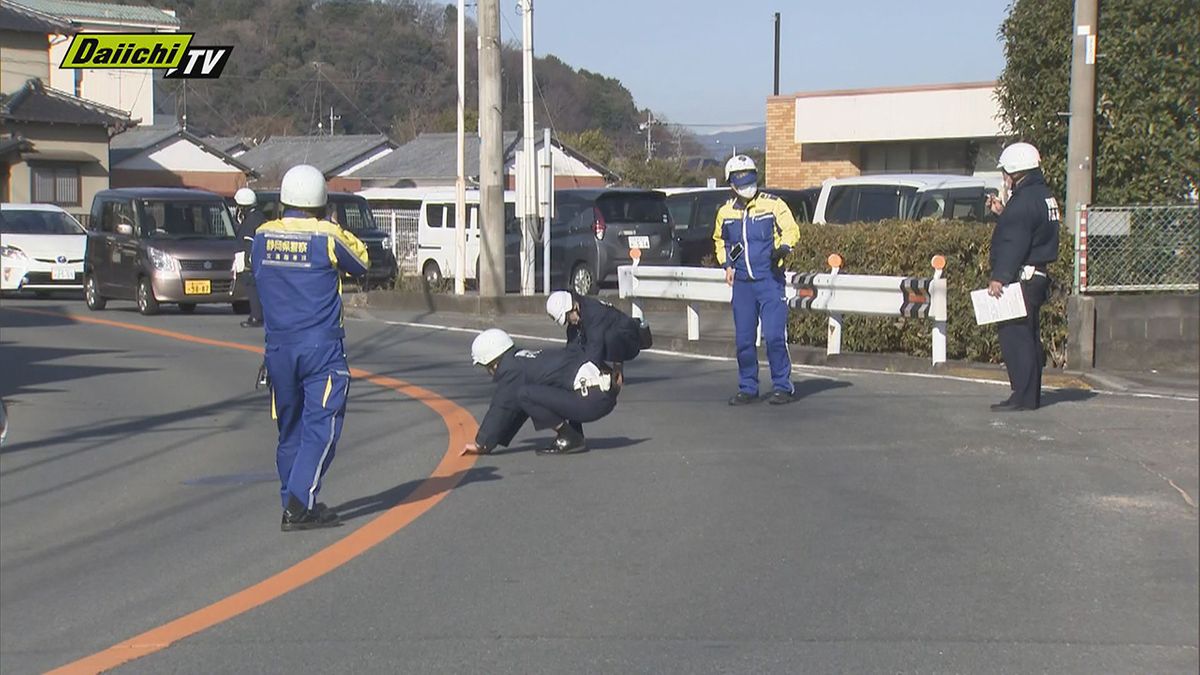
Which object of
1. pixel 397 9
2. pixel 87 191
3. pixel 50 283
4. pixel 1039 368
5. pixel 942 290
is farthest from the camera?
pixel 397 9

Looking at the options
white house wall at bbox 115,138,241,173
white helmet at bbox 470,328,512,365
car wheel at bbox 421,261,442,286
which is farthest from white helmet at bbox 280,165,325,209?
white house wall at bbox 115,138,241,173

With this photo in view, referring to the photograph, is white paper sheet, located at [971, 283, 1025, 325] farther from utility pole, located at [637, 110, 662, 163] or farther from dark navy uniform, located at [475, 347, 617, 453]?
utility pole, located at [637, 110, 662, 163]

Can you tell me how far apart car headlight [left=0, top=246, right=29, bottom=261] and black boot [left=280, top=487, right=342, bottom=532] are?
20146mm

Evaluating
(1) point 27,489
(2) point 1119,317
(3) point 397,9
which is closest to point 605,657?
(1) point 27,489

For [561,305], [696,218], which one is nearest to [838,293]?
[561,305]

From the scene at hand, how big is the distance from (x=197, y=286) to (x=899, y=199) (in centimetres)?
1016

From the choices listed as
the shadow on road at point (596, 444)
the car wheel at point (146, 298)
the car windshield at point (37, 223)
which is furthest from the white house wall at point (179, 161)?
the shadow on road at point (596, 444)

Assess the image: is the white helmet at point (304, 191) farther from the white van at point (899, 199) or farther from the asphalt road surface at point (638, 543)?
the white van at point (899, 199)

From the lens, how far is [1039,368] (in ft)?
34.1

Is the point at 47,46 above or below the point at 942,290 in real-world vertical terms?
above

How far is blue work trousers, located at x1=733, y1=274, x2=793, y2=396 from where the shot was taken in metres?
11.2

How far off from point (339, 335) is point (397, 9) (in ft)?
214

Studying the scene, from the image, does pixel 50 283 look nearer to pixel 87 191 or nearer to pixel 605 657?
pixel 87 191

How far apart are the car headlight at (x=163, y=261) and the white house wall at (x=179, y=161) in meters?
30.6
